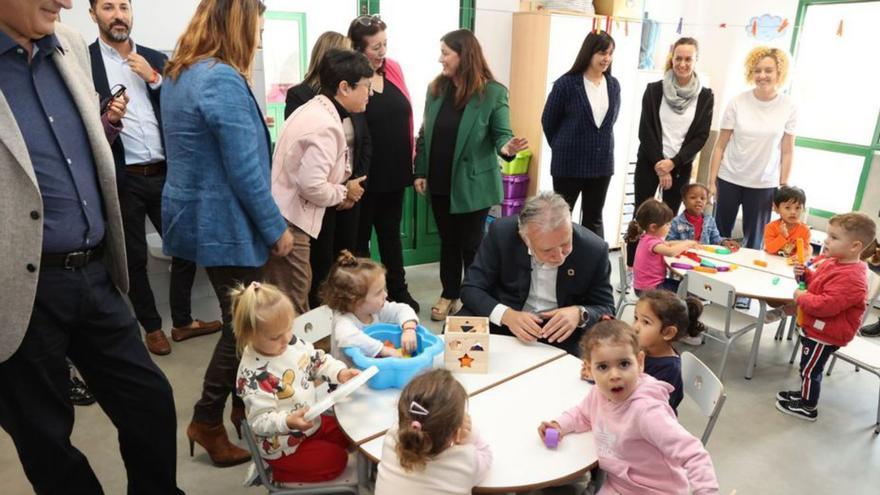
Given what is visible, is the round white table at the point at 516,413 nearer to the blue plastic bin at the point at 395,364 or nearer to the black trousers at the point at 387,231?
the blue plastic bin at the point at 395,364

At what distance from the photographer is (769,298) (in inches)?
121

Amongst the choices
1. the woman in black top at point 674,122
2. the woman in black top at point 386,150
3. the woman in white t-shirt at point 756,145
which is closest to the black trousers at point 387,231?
the woman in black top at point 386,150

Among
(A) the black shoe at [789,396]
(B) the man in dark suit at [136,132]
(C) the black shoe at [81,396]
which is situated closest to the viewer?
(C) the black shoe at [81,396]

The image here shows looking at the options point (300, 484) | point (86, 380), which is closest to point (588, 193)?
point (300, 484)

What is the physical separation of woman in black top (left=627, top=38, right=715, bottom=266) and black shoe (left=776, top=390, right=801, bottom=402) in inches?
64.7

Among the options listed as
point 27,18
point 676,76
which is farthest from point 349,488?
point 676,76

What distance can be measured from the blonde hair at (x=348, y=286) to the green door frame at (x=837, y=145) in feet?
14.9

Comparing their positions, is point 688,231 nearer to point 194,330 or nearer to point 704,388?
point 704,388

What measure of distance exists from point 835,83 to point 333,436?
5370 millimetres

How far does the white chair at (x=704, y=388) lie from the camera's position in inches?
73.0

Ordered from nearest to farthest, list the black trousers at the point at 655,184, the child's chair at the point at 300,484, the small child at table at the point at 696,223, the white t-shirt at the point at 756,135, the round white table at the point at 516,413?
the round white table at the point at 516,413 < the child's chair at the point at 300,484 < the small child at table at the point at 696,223 < the white t-shirt at the point at 756,135 < the black trousers at the point at 655,184

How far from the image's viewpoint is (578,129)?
13.4ft

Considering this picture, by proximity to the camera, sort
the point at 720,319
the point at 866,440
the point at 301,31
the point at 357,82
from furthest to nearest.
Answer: the point at 301,31
the point at 720,319
the point at 866,440
the point at 357,82

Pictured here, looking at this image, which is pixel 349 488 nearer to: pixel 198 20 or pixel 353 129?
pixel 198 20
